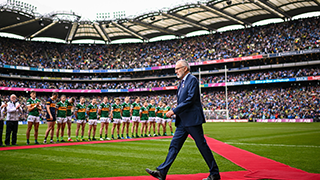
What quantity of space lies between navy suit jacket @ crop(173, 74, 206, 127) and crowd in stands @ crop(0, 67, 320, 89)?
133 feet

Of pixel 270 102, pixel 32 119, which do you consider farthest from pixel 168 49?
pixel 32 119

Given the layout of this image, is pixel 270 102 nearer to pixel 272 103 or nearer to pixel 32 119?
pixel 272 103

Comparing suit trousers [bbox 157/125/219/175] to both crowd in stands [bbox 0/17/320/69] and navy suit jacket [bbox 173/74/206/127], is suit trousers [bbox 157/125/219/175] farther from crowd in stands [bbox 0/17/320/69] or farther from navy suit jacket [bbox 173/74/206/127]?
crowd in stands [bbox 0/17/320/69]

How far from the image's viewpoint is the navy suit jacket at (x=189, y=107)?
4.76 metres

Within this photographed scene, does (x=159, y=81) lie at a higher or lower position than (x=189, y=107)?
higher

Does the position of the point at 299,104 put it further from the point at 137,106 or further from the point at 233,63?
the point at 137,106

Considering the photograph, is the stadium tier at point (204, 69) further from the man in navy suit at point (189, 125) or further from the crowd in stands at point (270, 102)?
the man in navy suit at point (189, 125)

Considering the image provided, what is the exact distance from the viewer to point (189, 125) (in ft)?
15.7

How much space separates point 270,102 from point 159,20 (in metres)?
22.6

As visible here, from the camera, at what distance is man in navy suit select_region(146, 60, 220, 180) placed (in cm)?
472

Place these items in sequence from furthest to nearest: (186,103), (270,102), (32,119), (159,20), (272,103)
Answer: (159,20) → (270,102) → (272,103) → (32,119) → (186,103)

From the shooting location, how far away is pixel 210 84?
47.1 m

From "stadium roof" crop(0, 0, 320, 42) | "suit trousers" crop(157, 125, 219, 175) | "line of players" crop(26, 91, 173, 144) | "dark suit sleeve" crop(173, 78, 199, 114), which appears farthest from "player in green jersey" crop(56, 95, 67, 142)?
"stadium roof" crop(0, 0, 320, 42)

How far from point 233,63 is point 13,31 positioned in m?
42.6
